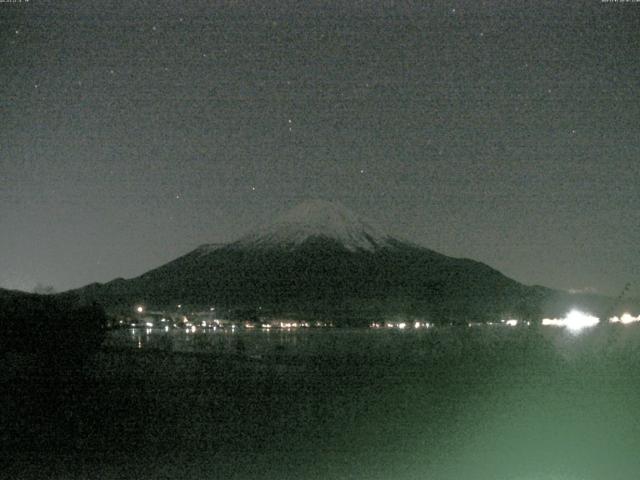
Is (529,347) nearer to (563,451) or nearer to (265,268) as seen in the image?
(563,451)

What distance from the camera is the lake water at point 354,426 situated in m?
11.5

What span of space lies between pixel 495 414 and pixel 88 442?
7069mm

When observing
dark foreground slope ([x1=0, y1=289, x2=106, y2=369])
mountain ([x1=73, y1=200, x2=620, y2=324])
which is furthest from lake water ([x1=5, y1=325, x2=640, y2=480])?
mountain ([x1=73, y1=200, x2=620, y2=324])

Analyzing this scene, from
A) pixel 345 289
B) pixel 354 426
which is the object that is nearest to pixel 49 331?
pixel 354 426

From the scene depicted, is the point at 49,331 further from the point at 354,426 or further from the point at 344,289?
the point at 344,289

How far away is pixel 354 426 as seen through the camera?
15.1 m

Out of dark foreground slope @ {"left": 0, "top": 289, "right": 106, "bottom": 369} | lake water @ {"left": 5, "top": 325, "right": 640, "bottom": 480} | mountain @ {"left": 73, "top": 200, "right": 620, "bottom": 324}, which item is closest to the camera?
lake water @ {"left": 5, "top": 325, "right": 640, "bottom": 480}

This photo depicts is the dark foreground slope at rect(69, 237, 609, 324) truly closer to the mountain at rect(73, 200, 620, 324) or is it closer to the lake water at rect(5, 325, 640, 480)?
the mountain at rect(73, 200, 620, 324)

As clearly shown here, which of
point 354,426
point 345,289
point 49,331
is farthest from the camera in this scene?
point 345,289

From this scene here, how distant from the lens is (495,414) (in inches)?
650

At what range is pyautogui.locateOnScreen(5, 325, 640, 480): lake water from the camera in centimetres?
1145

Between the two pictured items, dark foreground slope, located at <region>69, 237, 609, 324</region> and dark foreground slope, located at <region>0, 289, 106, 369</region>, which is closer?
dark foreground slope, located at <region>0, 289, 106, 369</region>

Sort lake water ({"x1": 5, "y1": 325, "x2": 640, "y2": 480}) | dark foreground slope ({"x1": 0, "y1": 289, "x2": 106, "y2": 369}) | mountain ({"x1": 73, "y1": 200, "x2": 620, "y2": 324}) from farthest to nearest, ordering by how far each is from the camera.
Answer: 1. mountain ({"x1": 73, "y1": 200, "x2": 620, "y2": 324})
2. dark foreground slope ({"x1": 0, "y1": 289, "x2": 106, "y2": 369})
3. lake water ({"x1": 5, "y1": 325, "x2": 640, "y2": 480})

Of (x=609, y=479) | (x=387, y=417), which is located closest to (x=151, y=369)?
(x=387, y=417)
